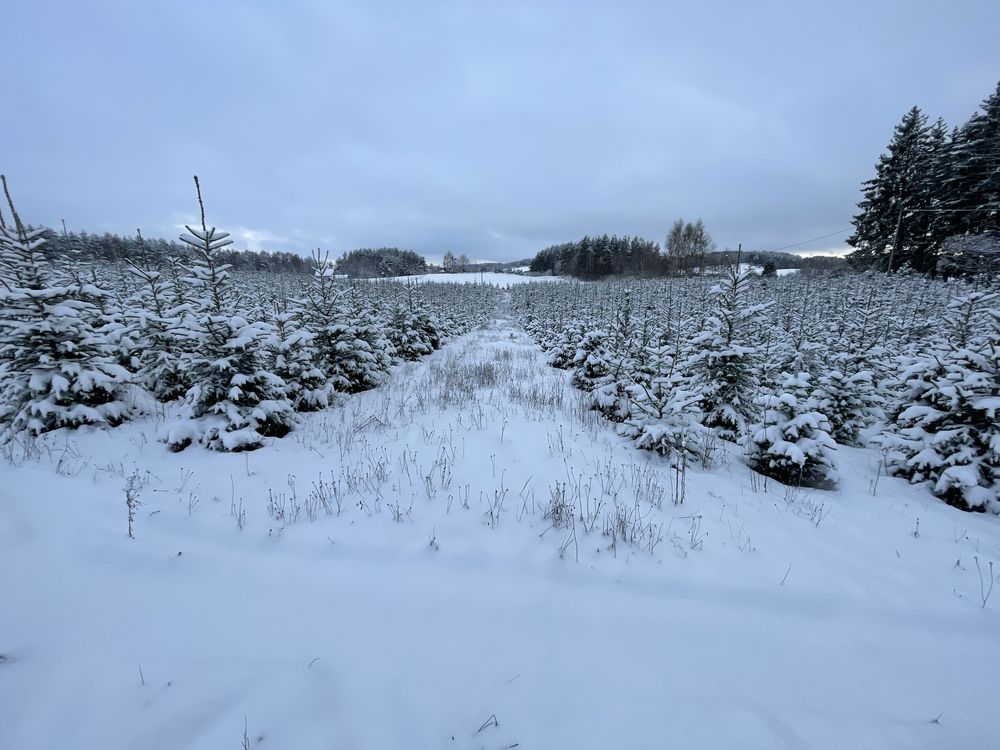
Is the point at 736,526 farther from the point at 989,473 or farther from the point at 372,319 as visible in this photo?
the point at 372,319

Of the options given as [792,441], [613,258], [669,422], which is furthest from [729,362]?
[613,258]

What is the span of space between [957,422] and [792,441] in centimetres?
221

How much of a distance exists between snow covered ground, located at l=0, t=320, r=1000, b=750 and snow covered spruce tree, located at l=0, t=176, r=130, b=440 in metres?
1.31

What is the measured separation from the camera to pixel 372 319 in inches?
476

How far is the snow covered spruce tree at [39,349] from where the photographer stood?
227 inches

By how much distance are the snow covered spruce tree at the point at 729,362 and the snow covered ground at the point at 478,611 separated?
207 centimetres

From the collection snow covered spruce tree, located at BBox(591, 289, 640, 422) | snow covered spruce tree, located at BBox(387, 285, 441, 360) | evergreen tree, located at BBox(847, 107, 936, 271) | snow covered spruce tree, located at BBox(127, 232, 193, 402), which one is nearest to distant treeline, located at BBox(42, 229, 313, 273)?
snow covered spruce tree, located at BBox(387, 285, 441, 360)

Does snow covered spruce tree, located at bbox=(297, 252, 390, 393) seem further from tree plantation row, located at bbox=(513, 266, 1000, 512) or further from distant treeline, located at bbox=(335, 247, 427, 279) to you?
distant treeline, located at bbox=(335, 247, 427, 279)

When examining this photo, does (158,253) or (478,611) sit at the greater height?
(158,253)

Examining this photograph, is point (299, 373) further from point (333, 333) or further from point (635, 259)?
point (635, 259)

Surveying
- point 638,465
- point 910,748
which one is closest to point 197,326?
point 638,465

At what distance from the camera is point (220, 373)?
6.03 metres

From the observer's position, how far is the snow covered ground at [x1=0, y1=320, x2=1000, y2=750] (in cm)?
221

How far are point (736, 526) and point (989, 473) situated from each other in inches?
165
